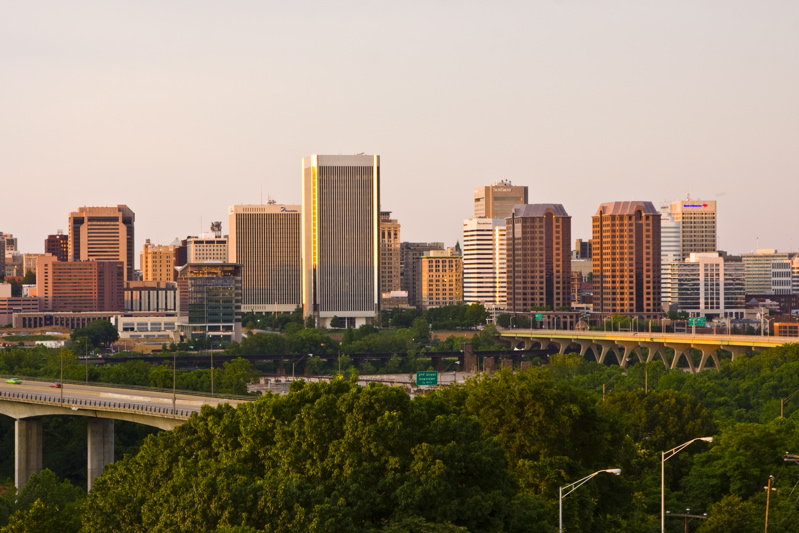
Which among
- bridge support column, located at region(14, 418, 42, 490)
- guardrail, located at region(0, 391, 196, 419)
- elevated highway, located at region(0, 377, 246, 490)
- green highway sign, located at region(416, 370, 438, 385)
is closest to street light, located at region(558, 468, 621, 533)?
guardrail, located at region(0, 391, 196, 419)

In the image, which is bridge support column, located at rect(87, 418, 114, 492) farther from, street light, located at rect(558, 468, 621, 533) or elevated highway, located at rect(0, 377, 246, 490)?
street light, located at rect(558, 468, 621, 533)

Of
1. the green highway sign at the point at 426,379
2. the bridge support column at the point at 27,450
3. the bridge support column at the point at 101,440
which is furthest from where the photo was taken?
the green highway sign at the point at 426,379

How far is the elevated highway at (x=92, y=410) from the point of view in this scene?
320 ft

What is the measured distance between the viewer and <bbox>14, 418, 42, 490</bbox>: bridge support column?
351ft

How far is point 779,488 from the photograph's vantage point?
72688mm

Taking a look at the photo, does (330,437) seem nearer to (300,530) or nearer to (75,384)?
(300,530)

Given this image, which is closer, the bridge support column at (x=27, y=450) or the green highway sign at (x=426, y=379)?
the bridge support column at (x=27, y=450)

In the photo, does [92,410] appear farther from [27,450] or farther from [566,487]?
[566,487]

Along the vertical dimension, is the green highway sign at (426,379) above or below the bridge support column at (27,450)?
above

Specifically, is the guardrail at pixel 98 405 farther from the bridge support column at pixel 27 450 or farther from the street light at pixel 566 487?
the street light at pixel 566 487

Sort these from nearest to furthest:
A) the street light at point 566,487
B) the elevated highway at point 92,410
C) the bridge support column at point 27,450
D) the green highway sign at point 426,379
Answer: the street light at point 566,487, the elevated highway at point 92,410, the bridge support column at point 27,450, the green highway sign at point 426,379

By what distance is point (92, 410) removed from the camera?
103000 millimetres

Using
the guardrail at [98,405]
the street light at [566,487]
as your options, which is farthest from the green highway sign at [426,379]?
the street light at [566,487]

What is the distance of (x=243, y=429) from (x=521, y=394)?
15184mm
